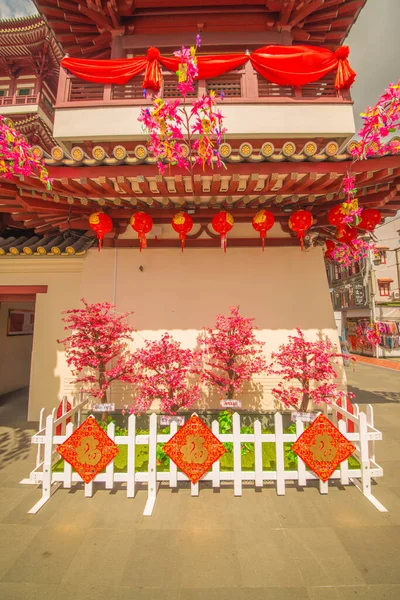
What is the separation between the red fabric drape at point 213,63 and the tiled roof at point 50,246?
4.33m

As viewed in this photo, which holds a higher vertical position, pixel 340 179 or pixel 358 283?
pixel 358 283

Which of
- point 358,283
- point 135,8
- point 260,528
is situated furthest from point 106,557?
point 358,283

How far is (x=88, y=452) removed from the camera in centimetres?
376

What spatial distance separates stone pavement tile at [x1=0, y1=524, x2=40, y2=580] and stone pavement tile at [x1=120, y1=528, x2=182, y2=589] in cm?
111

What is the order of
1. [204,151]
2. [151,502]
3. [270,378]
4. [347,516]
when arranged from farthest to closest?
[270,378] → [204,151] → [151,502] → [347,516]

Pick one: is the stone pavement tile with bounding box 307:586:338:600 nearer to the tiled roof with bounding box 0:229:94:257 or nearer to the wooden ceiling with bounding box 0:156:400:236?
the wooden ceiling with bounding box 0:156:400:236

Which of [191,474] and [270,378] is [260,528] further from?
[270,378]

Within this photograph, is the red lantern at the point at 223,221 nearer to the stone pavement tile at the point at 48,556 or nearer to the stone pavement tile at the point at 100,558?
the stone pavement tile at the point at 100,558

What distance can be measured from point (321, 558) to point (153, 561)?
164 centimetres

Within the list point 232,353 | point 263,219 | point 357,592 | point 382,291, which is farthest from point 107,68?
Result: point 382,291

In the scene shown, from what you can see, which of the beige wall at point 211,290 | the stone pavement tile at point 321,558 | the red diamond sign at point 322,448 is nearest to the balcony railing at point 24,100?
the beige wall at point 211,290

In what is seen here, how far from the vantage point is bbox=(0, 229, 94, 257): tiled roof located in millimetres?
6304

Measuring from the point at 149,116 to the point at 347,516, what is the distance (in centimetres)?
568

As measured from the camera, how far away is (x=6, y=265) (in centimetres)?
685
